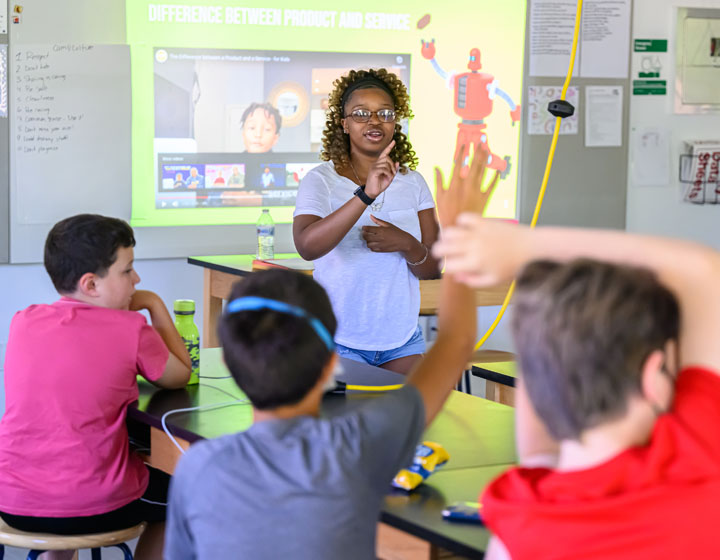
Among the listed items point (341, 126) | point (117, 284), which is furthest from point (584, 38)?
point (117, 284)

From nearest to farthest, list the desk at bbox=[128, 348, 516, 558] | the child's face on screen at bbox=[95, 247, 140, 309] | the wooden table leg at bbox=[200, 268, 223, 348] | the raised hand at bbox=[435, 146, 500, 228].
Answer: the raised hand at bbox=[435, 146, 500, 228]
the desk at bbox=[128, 348, 516, 558]
the child's face on screen at bbox=[95, 247, 140, 309]
the wooden table leg at bbox=[200, 268, 223, 348]

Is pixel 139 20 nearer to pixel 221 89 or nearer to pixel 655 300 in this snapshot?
pixel 221 89

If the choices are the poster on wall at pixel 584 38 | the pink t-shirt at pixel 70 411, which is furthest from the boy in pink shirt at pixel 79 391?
the poster on wall at pixel 584 38

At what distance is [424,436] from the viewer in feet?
6.22

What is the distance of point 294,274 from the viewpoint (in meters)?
1.30

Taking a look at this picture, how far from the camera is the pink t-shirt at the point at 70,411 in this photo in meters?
2.06

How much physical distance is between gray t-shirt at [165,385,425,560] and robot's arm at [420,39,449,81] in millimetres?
3428

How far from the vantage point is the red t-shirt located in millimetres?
892

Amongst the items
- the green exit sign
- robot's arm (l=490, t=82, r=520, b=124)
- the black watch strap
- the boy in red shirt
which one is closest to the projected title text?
robot's arm (l=490, t=82, r=520, b=124)

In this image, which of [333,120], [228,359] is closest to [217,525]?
[228,359]

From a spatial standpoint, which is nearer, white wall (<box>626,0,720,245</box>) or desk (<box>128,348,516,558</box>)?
desk (<box>128,348,516,558</box>)

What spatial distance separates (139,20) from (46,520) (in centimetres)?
247

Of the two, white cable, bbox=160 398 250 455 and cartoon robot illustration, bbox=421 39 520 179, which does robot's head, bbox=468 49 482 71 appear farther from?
white cable, bbox=160 398 250 455

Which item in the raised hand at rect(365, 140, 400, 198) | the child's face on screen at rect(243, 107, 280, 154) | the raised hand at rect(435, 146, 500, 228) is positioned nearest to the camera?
the raised hand at rect(435, 146, 500, 228)
